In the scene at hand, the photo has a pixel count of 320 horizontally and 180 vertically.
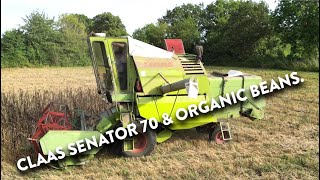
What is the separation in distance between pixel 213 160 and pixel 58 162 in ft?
7.50

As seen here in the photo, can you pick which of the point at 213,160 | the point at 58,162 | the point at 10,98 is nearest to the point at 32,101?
the point at 10,98

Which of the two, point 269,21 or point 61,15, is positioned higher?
point 61,15

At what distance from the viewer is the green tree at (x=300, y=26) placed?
1870cm

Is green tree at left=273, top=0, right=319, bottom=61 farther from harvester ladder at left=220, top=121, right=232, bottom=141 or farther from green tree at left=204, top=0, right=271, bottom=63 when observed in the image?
harvester ladder at left=220, top=121, right=232, bottom=141

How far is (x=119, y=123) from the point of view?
505 centimetres

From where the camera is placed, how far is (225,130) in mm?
5340

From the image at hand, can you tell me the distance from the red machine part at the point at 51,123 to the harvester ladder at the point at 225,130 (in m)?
2.56

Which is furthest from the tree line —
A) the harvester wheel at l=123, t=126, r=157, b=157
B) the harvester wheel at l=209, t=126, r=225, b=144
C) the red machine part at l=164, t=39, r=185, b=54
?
the harvester wheel at l=123, t=126, r=157, b=157

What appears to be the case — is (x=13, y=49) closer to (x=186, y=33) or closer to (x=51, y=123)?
(x=186, y=33)

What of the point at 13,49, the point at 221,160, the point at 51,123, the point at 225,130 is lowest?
the point at 221,160

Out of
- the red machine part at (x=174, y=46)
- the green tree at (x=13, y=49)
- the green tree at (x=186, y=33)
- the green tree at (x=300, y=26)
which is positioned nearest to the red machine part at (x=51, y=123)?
the red machine part at (x=174, y=46)

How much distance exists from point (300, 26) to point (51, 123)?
18.2m

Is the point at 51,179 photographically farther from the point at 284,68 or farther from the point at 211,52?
the point at 211,52

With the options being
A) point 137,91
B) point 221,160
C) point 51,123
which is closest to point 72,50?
point 51,123
